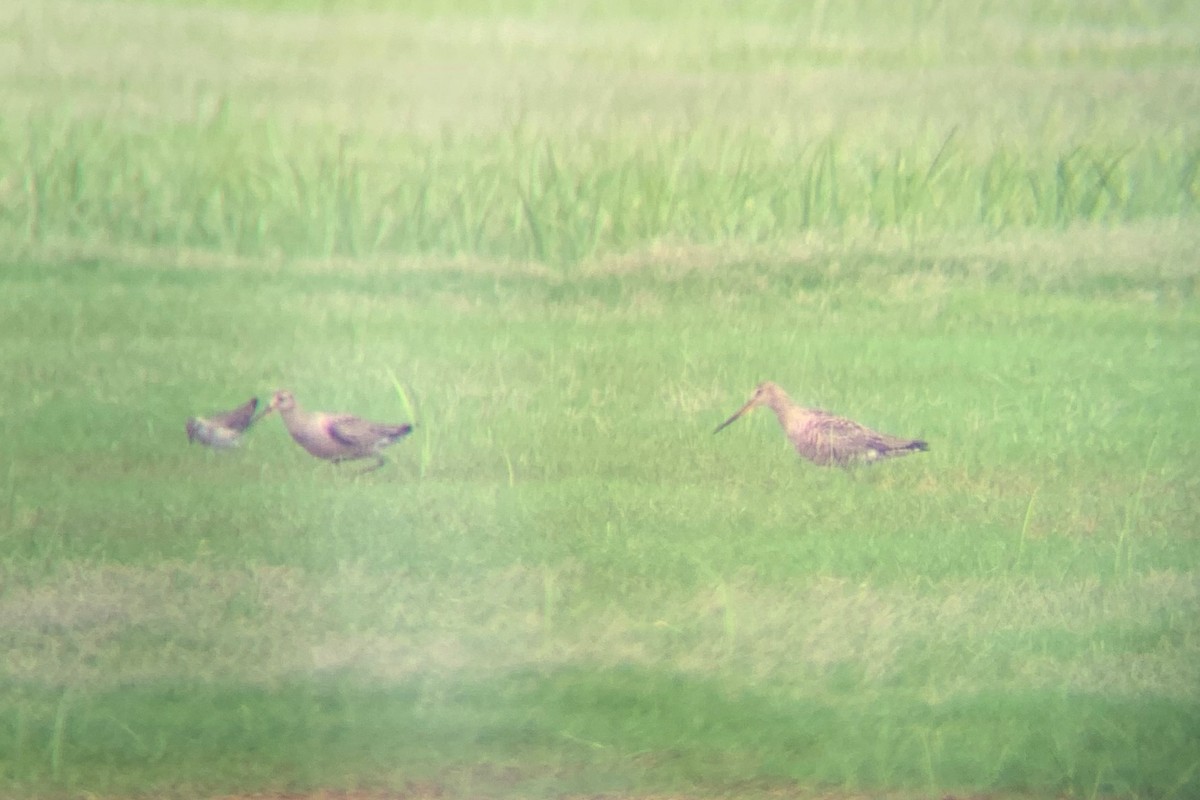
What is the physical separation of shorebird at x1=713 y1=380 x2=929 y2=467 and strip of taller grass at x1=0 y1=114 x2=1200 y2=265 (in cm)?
32

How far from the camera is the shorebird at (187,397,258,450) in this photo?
9.77 feet

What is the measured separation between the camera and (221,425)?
2980mm

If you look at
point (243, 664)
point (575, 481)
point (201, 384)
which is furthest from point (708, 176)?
point (243, 664)

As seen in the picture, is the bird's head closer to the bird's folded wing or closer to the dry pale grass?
the dry pale grass

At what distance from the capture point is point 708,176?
10.1ft

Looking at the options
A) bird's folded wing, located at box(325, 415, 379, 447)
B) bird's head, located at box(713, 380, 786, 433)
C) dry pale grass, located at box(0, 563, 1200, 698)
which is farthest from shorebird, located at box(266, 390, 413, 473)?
bird's head, located at box(713, 380, 786, 433)

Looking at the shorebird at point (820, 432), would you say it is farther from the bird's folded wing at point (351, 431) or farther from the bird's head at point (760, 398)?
the bird's folded wing at point (351, 431)

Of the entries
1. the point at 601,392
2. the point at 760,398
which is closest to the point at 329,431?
the point at 601,392

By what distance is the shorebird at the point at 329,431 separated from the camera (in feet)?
9.73

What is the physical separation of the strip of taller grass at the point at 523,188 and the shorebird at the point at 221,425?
0.97ft

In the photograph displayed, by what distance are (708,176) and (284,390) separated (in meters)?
0.90

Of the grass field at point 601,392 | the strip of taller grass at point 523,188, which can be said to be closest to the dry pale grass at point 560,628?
the grass field at point 601,392

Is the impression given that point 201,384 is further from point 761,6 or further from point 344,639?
point 761,6

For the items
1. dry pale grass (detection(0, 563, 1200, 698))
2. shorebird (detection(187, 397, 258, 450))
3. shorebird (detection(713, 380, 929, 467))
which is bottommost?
dry pale grass (detection(0, 563, 1200, 698))
